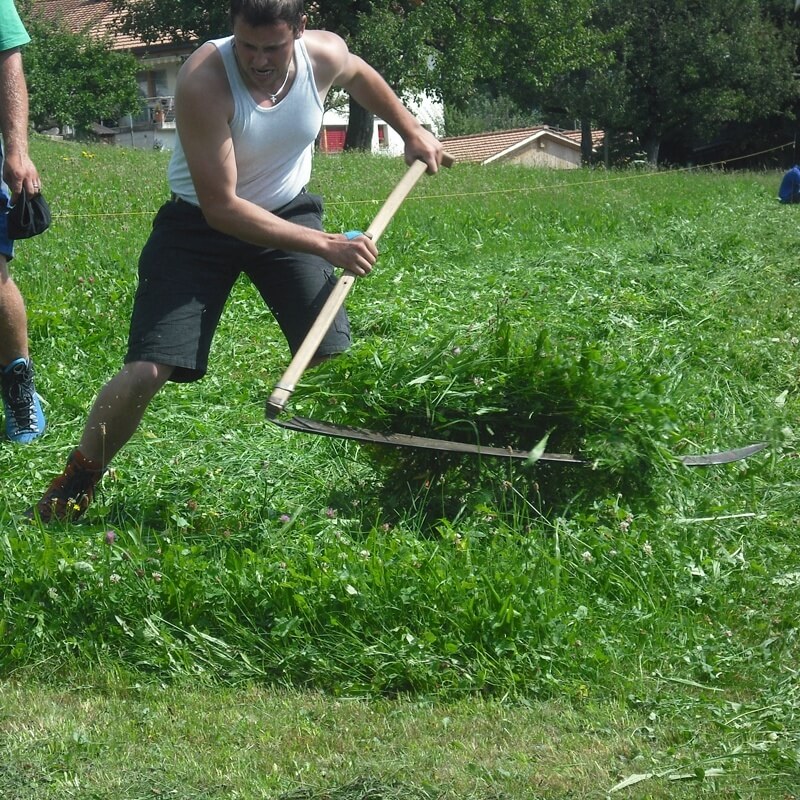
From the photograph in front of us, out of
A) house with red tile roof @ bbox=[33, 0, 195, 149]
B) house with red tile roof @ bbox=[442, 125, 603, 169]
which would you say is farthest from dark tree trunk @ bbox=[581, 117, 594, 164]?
house with red tile roof @ bbox=[33, 0, 195, 149]

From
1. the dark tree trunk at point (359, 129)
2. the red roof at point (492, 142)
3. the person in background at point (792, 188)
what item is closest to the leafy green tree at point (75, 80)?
the red roof at point (492, 142)

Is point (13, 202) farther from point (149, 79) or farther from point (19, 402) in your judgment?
point (149, 79)

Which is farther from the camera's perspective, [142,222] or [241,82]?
[142,222]

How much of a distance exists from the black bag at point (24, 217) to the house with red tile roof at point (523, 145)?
36.4 meters

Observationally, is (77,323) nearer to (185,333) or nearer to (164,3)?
(185,333)

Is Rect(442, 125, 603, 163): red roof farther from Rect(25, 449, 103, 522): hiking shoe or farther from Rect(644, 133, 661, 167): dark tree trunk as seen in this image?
Rect(25, 449, 103, 522): hiking shoe

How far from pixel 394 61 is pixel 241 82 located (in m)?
25.6

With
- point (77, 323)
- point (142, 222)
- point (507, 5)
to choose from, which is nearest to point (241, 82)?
point (77, 323)

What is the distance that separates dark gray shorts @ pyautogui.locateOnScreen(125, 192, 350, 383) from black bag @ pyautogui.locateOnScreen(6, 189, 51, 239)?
0.90m

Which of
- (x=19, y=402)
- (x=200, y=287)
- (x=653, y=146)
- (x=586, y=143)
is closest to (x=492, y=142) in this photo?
(x=586, y=143)

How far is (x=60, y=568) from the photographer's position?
362cm

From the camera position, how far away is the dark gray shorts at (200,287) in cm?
398

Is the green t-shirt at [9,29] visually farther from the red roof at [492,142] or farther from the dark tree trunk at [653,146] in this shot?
the red roof at [492,142]

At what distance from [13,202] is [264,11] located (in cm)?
176
